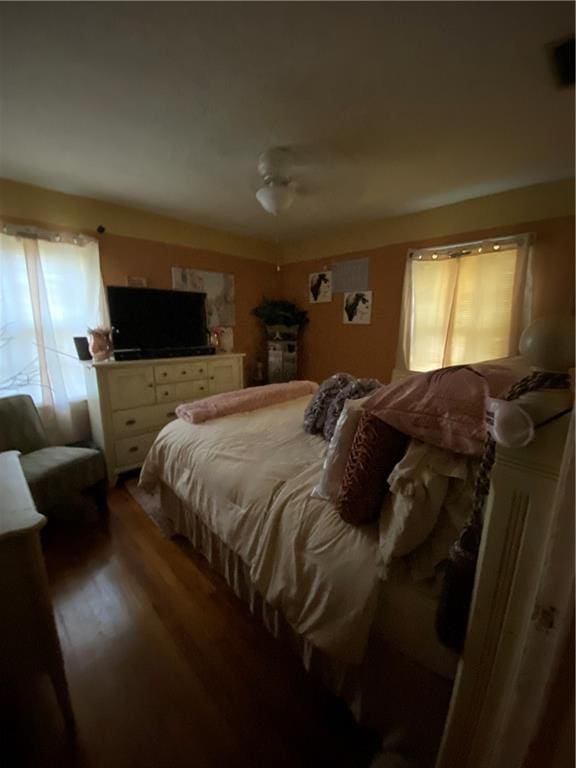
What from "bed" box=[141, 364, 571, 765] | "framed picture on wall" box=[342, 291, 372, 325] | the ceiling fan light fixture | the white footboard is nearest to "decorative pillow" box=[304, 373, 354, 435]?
"bed" box=[141, 364, 571, 765]

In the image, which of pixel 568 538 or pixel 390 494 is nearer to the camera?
pixel 568 538

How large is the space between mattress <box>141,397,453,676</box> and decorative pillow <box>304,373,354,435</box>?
76 mm

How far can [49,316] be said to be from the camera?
235 cm

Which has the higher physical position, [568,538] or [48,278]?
[48,278]

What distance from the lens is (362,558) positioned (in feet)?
2.83

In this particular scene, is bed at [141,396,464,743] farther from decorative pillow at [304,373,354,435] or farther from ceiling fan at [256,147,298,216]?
ceiling fan at [256,147,298,216]

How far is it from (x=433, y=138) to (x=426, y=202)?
104 cm

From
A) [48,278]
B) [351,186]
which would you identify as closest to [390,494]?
[351,186]

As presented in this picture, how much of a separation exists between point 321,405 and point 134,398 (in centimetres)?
165

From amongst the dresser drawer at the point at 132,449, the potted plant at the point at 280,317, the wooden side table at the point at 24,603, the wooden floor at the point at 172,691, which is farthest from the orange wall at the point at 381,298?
the wooden side table at the point at 24,603

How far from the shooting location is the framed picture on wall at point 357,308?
3.27 metres

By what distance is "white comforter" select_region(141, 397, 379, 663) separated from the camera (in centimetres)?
84

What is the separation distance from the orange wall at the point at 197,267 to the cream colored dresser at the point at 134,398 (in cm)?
91

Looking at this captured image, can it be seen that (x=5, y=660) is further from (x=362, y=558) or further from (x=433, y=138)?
(x=433, y=138)
